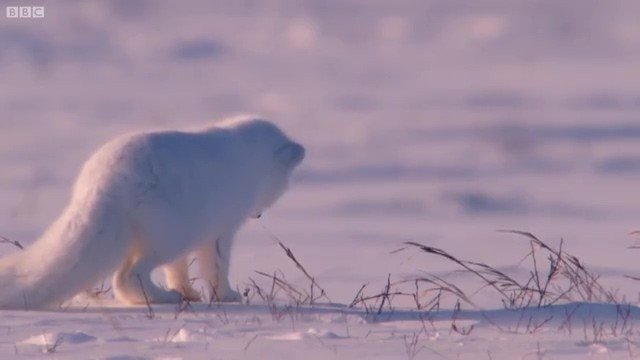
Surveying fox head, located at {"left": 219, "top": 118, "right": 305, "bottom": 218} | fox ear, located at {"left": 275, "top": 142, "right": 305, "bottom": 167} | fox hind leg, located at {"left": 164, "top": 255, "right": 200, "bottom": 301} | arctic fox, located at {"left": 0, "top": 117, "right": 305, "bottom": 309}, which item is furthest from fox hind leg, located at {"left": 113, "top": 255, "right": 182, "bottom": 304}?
fox ear, located at {"left": 275, "top": 142, "right": 305, "bottom": 167}

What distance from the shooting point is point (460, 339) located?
17.7 feet

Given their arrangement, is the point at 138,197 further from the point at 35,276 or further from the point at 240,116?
the point at 240,116

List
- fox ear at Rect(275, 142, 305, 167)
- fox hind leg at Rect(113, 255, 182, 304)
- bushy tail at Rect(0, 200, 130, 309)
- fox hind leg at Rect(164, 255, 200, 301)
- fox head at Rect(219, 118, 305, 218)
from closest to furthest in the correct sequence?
1. bushy tail at Rect(0, 200, 130, 309)
2. fox hind leg at Rect(113, 255, 182, 304)
3. fox hind leg at Rect(164, 255, 200, 301)
4. fox head at Rect(219, 118, 305, 218)
5. fox ear at Rect(275, 142, 305, 167)

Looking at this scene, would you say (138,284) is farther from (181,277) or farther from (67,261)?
(181,277)

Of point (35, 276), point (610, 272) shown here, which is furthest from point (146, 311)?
point (610, 272)

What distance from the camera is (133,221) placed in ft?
23.4

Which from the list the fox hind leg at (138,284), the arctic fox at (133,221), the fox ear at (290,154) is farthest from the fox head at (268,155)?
the fox hind leg at (138,284)

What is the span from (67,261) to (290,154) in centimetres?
202

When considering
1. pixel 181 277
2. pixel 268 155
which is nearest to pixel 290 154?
pixel 268 155

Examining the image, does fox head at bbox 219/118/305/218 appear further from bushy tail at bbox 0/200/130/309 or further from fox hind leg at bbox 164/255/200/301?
bushy tail at bbox 0/200/130/309

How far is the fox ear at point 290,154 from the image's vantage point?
8562 millimetres

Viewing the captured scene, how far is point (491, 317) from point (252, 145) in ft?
8.49

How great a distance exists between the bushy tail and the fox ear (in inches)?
65.5

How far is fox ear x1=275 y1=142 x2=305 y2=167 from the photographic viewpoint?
8562 millimetres
